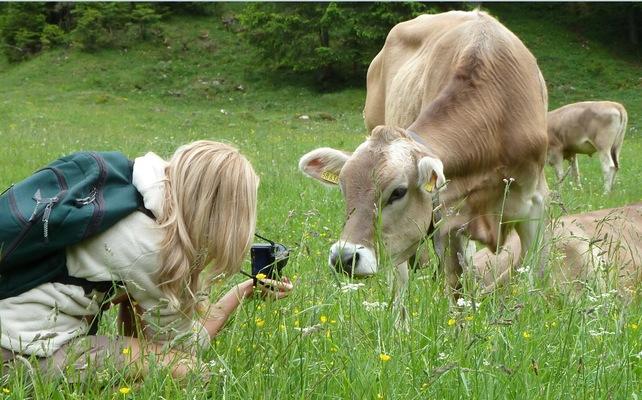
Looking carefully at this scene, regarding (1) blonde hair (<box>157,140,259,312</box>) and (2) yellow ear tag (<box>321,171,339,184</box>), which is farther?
(2) yellow ear tag (<box>321,171,339,184</box>)

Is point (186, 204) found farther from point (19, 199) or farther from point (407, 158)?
point (407, 158)

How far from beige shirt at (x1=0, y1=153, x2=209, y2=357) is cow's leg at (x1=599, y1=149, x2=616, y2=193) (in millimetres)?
11293

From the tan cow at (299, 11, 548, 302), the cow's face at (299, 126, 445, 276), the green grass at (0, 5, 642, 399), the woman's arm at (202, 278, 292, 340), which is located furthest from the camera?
the tan cow at (299, 11, 548, 302)

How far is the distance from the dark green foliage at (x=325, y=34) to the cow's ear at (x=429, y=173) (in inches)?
1191

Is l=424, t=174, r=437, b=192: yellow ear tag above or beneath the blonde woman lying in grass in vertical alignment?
beneath

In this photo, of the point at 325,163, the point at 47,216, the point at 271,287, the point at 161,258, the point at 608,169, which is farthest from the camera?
the point at 608,169

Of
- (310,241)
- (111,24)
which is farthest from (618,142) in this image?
(111,24)

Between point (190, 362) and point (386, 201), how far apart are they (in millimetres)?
2416

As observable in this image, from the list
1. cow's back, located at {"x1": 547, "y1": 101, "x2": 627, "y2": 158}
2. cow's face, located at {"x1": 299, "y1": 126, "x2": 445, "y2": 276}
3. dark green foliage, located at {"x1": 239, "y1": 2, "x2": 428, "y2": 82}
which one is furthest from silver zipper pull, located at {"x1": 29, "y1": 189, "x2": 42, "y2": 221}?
dark green foliage, located at {"x1": 239, "y1": 2, "x2": 428, "y2": 82}

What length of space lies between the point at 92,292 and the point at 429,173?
2.28 m

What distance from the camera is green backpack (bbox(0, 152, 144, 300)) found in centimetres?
288

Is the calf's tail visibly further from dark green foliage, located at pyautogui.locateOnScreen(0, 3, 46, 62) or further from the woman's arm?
dark green foliage, located at pyautogui.locateOnScreen(0, 3, 46, 62)

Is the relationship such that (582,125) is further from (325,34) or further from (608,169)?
(325,34)

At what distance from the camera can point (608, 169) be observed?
49.6 feet
